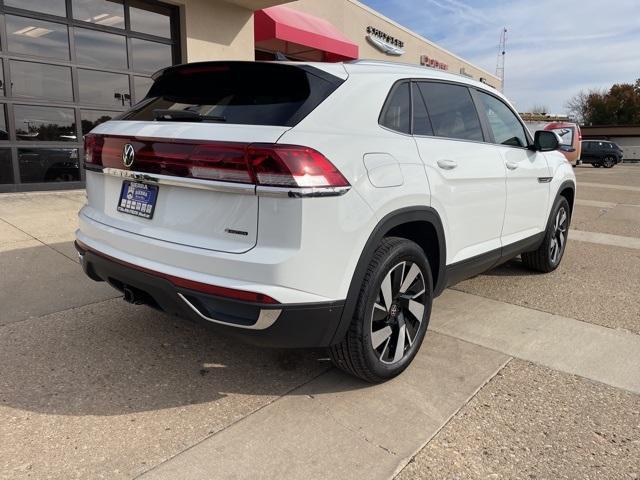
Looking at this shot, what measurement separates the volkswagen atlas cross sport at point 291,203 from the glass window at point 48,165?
21.1 feet

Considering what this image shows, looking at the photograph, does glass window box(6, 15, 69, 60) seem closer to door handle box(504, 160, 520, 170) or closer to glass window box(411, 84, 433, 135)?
glass window box(411, 84, 433, 135)

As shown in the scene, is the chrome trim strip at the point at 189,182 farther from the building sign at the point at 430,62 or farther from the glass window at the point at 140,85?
the building sign at the point at 430,62

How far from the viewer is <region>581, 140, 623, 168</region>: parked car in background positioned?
3434 centimetres

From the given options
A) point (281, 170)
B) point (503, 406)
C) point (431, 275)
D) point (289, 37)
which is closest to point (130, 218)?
point (281, 170)

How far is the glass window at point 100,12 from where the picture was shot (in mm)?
8914

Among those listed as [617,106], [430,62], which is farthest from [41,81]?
[617,106]

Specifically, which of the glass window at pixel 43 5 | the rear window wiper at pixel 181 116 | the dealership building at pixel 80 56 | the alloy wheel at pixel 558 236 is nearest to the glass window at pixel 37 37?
the dealership building at pixel 80 56

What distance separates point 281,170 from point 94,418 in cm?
154

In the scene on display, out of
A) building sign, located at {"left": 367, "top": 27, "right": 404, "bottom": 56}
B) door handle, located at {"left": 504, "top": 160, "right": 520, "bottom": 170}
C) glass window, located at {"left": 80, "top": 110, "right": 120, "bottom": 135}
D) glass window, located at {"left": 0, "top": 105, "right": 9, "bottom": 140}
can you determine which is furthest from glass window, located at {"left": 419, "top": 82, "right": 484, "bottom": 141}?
building sign, located at {"left": 367, "top": 27, "right": 404, "bottom": 56}

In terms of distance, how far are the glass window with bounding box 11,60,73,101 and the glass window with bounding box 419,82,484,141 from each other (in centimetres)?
758

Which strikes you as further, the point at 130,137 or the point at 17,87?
the point at 17,87

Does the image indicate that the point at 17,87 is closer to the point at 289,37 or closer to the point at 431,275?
the point at 289,37

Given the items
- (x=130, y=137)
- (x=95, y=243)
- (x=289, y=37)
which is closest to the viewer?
(x=130, y=137)

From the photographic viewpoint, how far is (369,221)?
254 cm
